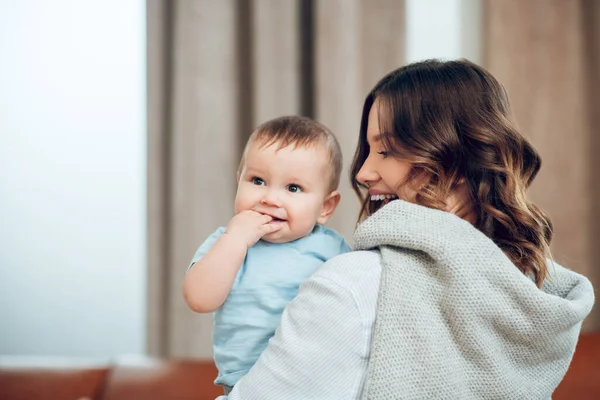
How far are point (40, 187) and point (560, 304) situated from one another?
1950 mm

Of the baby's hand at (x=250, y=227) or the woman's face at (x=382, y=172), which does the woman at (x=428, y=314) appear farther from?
the baby's hand at (x=250, y=227)

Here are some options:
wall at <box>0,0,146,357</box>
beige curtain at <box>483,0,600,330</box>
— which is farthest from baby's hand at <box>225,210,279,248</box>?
beige curtain at <box>483,0,600,330</box>

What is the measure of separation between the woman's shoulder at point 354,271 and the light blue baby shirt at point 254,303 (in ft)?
0.60

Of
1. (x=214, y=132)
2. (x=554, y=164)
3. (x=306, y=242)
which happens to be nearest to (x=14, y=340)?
(x=214, y=132)

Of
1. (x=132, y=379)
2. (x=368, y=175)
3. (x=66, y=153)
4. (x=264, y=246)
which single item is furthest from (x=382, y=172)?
(x=66, y=153)

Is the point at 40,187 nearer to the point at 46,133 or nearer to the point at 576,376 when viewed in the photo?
the point at 46,133

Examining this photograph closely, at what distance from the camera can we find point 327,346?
35.3 inches

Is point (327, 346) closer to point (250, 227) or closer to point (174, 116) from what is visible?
point (250, 227)

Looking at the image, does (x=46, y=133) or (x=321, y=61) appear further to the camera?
(x=46, y=133)

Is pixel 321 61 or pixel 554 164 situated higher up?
pixel 321 61

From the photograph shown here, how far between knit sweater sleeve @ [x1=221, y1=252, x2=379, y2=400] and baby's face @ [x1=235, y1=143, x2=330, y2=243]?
23 cm

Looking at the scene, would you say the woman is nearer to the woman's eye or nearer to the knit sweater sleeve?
the knit sweater sleeve

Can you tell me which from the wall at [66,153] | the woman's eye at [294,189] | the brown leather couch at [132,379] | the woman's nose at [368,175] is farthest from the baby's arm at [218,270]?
the wall at [66,153]

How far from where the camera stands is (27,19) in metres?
2.35
